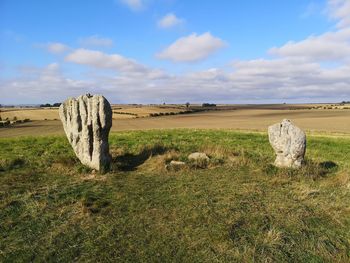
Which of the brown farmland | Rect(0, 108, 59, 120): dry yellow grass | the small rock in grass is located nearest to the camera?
the small rock in grass

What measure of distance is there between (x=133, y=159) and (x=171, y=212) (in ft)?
30.2

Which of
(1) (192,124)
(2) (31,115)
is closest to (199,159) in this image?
(1) (192,124)

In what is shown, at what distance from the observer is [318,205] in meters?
12.5

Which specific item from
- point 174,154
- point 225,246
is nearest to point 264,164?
point 174,154

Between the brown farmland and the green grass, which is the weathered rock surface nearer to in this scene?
the green grass

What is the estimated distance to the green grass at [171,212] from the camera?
8969 millimetres

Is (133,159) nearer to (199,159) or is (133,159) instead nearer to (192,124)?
(199,159)

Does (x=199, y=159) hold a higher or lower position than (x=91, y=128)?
lower

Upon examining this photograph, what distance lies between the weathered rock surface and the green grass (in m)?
0.60

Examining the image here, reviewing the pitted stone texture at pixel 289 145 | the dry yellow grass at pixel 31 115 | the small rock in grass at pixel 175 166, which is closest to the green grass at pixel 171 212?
the small rock in grass at pixel 175 166

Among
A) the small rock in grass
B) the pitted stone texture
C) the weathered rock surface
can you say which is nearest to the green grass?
the small rock in grass

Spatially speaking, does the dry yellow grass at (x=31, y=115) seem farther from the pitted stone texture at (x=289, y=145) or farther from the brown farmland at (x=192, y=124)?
the pitted stone texture at (x=289, y=145)

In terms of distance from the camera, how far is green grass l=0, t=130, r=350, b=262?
29.4ft

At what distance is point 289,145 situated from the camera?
61.5ft
